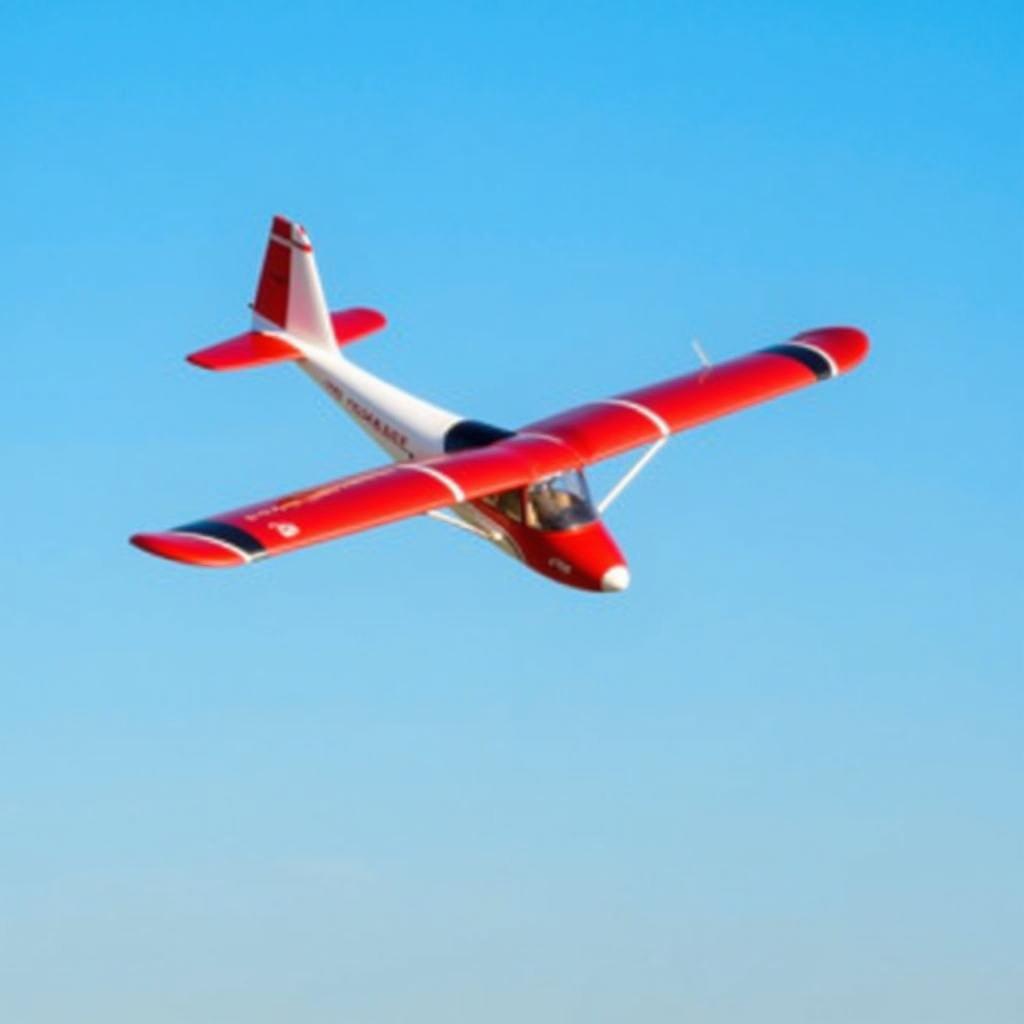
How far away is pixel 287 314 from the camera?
160 ft

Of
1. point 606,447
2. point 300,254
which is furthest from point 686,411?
point 300,254

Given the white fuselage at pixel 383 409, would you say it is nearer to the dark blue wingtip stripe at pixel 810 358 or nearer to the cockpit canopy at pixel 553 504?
the cockpit canopy at pixel 553 504

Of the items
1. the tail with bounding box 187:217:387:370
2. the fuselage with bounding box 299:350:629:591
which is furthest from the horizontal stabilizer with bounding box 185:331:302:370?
the fuselage with bounding box 299:350:629:591

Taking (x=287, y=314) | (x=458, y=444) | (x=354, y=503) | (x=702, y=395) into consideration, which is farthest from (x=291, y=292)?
(x=354, y=503)

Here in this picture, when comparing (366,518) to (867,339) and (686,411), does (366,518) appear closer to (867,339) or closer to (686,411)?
(686,411)

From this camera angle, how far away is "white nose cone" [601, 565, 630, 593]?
4016cm

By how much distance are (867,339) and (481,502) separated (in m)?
9.72

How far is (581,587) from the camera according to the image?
4053 cm

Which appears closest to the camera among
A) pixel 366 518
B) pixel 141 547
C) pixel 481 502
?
pixel 141 547

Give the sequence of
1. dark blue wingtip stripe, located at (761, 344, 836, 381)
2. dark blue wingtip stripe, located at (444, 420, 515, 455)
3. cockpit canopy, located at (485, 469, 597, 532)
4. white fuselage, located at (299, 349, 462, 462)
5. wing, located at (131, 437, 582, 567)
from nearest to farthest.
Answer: wing, located at (131, 437, 582, 567) → cockpit canopy, located at (485, 469, 597, 532) → dark blue wingtip stripe, located at (444, 420, 515, 455) → white fuselage, located at (299, 349, 462, 462) → dark blue wingtip stripe, located at (761, 344, 836, 381)

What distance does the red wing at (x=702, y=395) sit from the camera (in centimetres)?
4269

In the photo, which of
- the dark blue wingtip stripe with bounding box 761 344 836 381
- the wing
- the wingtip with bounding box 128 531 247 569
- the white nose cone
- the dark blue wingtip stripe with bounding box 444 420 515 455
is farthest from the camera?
the dark blue wingtip stripe with bounding box 761 344 836 381

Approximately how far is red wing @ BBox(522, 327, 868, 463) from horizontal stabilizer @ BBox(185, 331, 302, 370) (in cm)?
727

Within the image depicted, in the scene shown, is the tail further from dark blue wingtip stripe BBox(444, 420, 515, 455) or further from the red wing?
the red wing
